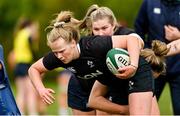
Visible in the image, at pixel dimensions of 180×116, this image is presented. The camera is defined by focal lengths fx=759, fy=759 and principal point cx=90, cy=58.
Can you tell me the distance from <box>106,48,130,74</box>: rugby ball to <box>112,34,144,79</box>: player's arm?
0.06 meters

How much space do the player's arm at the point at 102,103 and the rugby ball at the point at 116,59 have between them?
729 mm

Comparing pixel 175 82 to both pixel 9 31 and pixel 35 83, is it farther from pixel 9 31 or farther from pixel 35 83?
pixel 9 31

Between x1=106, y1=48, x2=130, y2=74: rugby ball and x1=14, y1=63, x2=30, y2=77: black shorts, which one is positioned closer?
x1=106, y1=48, x2=130, y2=74: rugby ball

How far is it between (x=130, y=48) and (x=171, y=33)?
59.4 inches

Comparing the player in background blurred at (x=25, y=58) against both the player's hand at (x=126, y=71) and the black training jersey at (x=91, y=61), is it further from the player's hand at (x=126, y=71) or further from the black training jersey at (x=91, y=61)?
the player's hand at (x=126, y=71)

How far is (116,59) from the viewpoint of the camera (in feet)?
24.0

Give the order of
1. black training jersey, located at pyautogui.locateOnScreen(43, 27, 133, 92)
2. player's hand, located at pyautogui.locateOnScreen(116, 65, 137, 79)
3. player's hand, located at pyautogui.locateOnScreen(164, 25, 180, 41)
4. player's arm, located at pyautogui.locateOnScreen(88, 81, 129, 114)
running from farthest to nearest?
player's hand, located at pyautogui.locateOnScreen(164, 25, 180, 41) < player's arm, located at pyautogui.locateOnScreen(88, 81, 129, 114) < black training jersey, located at pyautogui.locateOnScreen(43, 27, 133, 92) < player's hand, located at pyautogui.locateOnScreen(116, 65, 137, 79)

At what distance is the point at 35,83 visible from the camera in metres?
7.66

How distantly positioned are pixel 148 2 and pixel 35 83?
2.18 meters

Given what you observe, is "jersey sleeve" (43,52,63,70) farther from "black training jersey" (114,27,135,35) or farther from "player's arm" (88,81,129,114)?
"black training jersey" (114,27,135,35)

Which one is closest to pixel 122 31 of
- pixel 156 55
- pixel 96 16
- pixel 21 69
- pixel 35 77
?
pixel 96 16

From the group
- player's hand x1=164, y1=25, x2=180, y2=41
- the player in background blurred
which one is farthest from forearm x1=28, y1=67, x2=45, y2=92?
the player in background blurred

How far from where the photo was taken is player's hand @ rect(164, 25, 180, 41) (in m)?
8.67

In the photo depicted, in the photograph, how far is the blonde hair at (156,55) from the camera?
7.82 m
